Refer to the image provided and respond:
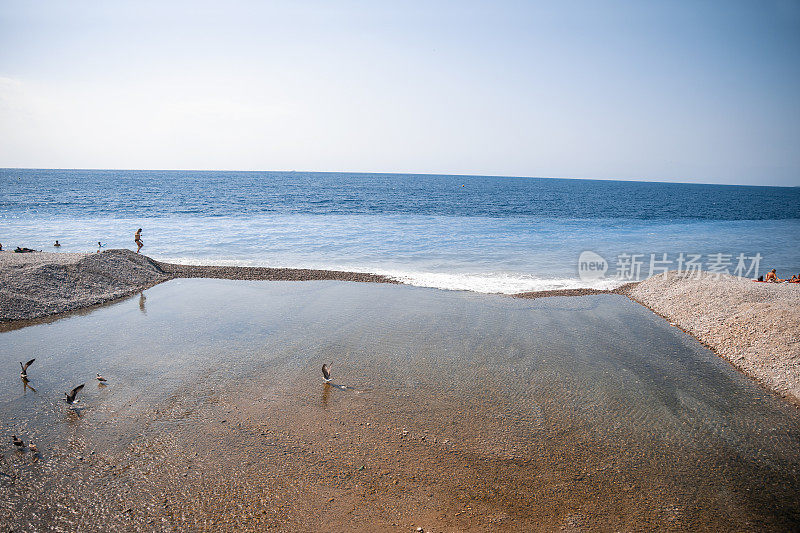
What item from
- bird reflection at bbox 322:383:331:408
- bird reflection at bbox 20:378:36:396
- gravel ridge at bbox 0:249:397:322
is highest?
gravel ridge at bbox 0:249:397:322

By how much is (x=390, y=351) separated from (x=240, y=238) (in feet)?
86.1

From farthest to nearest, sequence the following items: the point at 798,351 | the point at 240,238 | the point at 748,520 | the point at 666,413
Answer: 1. the point at 240,238
2. the point at 798,351
3. the point at 666,413
4. the point at 748,520

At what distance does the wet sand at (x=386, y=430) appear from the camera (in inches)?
245

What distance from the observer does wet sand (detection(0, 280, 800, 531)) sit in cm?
623

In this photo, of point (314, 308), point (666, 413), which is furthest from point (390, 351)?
point (666, 413)

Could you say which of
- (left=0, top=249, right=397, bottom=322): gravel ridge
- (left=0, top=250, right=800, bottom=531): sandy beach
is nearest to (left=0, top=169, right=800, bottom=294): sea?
(left=0, top=249, right=397, bottom=322): gravel ridge

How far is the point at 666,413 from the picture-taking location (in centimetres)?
923

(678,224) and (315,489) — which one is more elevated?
(678,224)

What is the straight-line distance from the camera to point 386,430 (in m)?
8.18

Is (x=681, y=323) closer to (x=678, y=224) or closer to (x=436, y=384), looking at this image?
(x=436, y=384)

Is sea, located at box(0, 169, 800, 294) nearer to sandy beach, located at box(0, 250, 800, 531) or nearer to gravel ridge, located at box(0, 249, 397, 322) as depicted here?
gravel ridge, located at box(0, 249, 397, 322)

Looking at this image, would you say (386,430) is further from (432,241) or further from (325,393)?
(432,241)

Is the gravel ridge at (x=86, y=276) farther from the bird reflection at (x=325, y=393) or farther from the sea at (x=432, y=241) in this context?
the bird reflection at (x=325, y=393)

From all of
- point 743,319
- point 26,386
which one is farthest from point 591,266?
point 26,386
